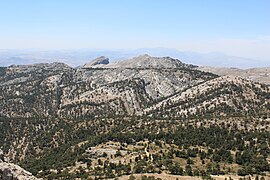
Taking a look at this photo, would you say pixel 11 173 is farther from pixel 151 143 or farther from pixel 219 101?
pixel 219 101

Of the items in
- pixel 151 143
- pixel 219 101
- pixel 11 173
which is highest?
pixel 11 173

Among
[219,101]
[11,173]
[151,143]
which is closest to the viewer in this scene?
[11,173]

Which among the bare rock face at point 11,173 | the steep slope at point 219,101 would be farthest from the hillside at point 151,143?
the bare rock face at point 11,173

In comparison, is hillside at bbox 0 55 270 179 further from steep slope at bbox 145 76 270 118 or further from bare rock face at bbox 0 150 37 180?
bare rock face at bbox 0 150 37 180

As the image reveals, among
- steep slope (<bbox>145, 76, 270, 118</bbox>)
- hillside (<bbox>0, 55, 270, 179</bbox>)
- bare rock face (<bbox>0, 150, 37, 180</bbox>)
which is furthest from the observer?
steep slope (<bbox>145, 76, 270, 118</bbox>)

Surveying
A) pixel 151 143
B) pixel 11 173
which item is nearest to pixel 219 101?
pixel 151 143

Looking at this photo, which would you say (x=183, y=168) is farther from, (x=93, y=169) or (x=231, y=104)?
(x=231, y=104)

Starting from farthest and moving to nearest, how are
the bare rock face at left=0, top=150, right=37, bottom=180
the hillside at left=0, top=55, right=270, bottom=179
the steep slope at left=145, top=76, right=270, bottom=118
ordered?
the steep slope at left=145, top=76, right=270, bottom=118, the hillside at left=0, top=55, right=270, bottom=179, the bare rock face at left=0, top=150, right=37, bottom=180

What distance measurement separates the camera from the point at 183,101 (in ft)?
A: 600

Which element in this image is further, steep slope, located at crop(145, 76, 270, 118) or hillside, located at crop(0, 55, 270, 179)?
steep slope, located at crop(145, 76, 270, 118)

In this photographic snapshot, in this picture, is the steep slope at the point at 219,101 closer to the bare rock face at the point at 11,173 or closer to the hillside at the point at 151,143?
the hillside at the point at 151,143

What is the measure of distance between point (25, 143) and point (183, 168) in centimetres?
8474

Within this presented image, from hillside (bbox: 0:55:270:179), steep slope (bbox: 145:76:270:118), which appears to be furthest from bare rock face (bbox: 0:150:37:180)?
steep slope (bbox: 145:76:270:118)

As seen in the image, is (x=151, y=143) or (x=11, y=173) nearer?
(x=11, y=173)
